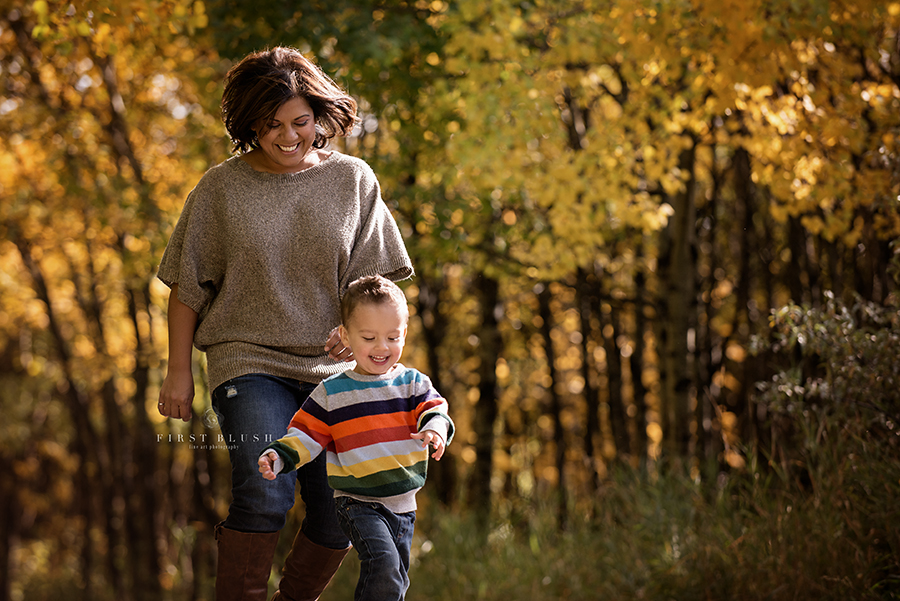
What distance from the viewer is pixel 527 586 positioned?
561 centimetres

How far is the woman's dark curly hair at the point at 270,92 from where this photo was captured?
246 centimetres

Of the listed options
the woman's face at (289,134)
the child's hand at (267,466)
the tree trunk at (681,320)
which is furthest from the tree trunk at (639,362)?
the child's hand at (267,466)

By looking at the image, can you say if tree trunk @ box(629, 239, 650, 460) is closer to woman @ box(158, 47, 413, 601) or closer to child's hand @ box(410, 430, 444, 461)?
woman @ box(158, 47, 413, 601)

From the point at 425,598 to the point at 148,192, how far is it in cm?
451

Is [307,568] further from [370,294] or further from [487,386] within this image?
[487,386]

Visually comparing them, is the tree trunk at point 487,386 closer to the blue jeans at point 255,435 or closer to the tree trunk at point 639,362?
the tree trunk at point 639,362

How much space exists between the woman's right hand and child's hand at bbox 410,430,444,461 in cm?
75

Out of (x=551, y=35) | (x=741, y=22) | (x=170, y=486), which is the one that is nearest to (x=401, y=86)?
(x=551, y=35)

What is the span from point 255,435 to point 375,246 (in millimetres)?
723

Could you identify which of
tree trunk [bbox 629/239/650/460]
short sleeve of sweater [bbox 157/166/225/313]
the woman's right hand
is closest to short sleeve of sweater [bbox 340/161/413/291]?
short sleeve of sweater [bbox 157/166/225/313]

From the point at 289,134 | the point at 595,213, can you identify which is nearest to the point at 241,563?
the point at 289,134

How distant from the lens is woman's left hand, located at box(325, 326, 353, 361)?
2539 mm

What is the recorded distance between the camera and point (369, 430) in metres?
2.33

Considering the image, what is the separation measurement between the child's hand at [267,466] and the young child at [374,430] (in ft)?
0.40
